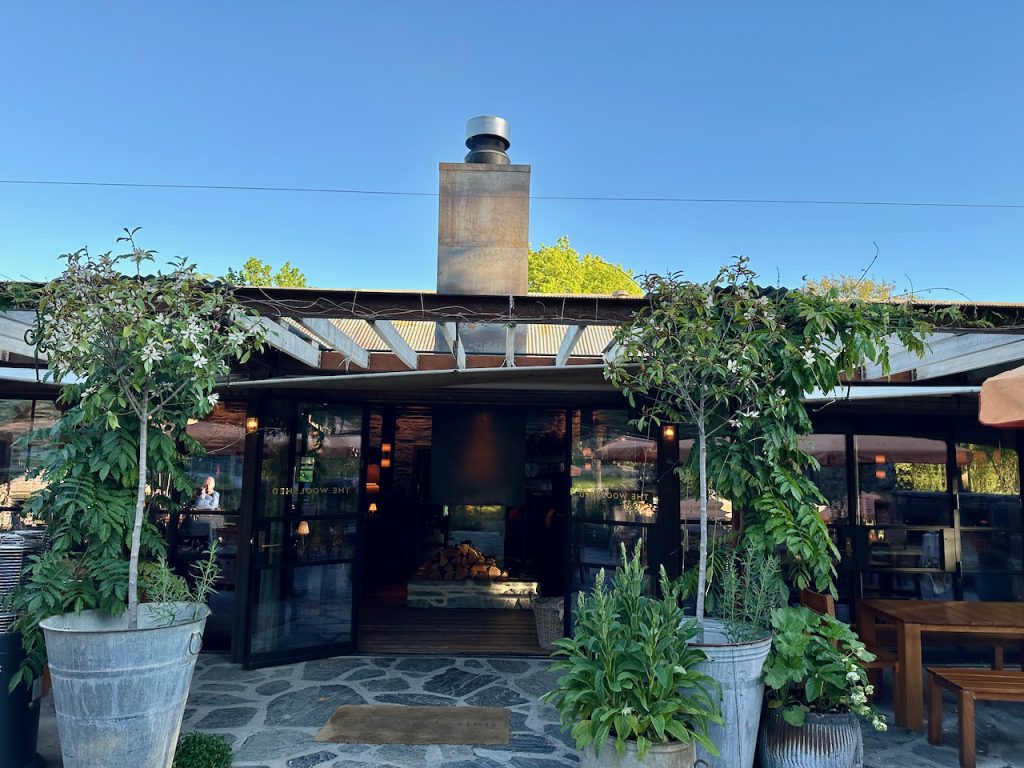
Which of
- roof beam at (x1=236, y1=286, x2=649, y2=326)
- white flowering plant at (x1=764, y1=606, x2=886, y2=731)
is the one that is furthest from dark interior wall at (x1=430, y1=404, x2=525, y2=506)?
white flowering plant at (x1=764, y1=606, x2=886, y2=731)

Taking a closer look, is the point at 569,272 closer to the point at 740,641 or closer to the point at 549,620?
the point at 549,620

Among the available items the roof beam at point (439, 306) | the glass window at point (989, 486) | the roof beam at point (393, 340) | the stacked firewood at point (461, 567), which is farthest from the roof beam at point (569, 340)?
the stacked firewood at point (461, 567)

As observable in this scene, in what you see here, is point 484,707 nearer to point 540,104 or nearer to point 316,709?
point 316,709

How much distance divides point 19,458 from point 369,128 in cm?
1161

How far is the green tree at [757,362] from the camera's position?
3139 millimetres

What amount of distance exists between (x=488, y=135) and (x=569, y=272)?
19026mm

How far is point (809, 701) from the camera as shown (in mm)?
3043

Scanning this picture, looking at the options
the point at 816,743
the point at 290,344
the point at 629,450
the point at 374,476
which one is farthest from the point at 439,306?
the point at 374,476

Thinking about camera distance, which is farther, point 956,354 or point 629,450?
point 629,450

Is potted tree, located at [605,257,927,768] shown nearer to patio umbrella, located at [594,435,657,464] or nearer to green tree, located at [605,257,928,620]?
green tree, located at [605,257,928,620]

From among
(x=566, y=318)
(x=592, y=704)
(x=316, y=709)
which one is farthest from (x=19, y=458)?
(x=592, y=704)

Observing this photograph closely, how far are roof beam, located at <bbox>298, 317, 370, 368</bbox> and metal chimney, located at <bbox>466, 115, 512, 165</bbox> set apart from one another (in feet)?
10.0

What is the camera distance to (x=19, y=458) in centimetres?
545

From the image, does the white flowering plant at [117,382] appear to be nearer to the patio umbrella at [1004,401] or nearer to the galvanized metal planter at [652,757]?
the galvanized metal planter at [652,757]
